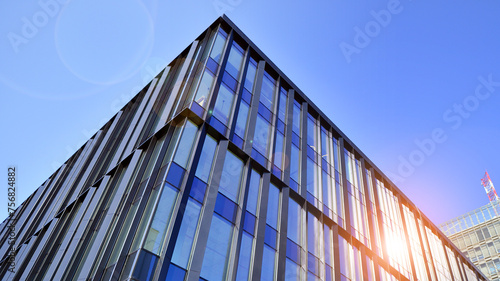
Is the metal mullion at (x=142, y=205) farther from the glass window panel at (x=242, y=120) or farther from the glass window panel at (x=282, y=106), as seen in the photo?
the glass window panel at (x=282, y=106)

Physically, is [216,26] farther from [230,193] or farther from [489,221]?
[489,221]

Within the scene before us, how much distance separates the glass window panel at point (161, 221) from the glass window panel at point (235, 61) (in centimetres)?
1026

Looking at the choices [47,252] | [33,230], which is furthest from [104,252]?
[33,230]

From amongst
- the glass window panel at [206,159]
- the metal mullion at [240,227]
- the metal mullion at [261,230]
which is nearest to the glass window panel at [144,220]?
the glass window panel at [206,159]

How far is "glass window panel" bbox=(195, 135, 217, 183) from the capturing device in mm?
18875

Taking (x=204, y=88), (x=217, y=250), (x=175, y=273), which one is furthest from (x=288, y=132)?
(x=175, y=273)

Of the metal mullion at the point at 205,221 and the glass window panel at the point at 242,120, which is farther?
the glass window panel at the point at 242,120

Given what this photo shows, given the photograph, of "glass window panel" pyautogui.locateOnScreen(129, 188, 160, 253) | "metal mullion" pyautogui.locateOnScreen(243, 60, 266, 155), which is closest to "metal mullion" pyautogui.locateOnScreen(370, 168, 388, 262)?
"metal mullion" pyautogui.locateOnScreen(243, 60, 266, 155)

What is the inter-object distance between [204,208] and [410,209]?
29040 mm

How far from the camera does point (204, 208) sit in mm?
17766

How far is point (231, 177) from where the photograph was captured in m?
20.6

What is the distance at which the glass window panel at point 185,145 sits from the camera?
60.6 feet

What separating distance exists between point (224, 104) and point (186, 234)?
8.72m

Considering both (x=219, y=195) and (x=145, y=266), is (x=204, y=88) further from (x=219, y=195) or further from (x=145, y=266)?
(x=145, y=266)
